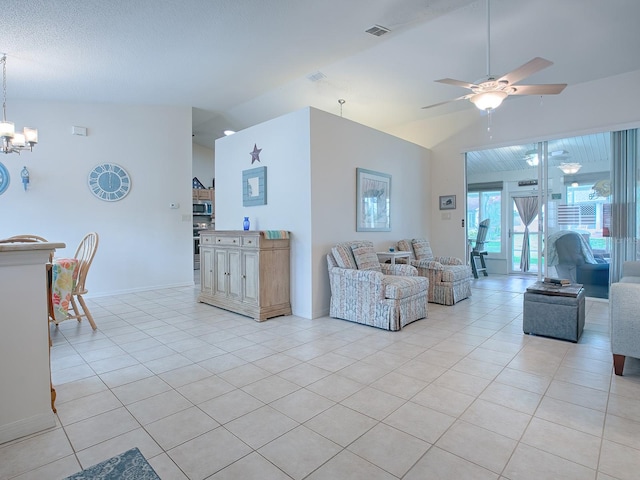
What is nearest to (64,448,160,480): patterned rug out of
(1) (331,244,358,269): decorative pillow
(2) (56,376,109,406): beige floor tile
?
(2) (56,376,109,406): beige floor tile

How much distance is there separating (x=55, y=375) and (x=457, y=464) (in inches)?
108

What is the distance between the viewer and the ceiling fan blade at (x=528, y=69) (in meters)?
2.79

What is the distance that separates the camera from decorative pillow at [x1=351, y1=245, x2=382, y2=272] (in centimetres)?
420

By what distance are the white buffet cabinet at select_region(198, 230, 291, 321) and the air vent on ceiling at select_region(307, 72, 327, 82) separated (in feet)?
8.53

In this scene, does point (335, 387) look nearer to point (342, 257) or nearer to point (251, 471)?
point (251, 471)

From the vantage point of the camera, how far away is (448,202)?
644cm

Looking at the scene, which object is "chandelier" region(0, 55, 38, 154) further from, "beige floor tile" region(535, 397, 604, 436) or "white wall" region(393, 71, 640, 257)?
"white wall" region(393, 71, 640, 257)

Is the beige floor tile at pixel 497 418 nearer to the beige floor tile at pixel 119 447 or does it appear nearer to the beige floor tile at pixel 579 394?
the beige floor tile at pixel 579 394

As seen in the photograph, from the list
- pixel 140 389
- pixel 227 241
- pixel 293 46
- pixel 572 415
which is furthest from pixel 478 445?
pixel 293 46

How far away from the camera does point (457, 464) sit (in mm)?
1560

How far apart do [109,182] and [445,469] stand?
612cm

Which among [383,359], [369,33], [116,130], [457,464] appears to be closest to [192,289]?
[116,130]

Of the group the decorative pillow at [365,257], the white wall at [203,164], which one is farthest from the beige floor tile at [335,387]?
the white wall at [203,164]

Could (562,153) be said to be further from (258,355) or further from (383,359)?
→ (258,355)
